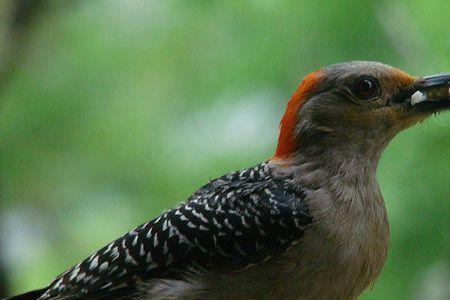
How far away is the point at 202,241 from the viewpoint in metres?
4.26

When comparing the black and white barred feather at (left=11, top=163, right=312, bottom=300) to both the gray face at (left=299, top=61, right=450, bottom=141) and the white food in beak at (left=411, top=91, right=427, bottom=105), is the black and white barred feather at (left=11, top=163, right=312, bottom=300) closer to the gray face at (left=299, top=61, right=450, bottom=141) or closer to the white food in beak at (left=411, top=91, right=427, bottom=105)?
the gray face at (left=299, top=61, right=450, bottom=141)

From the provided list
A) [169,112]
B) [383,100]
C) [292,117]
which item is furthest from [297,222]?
[169,112]

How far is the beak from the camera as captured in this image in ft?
14.4

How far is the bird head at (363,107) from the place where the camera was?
4.39 metres

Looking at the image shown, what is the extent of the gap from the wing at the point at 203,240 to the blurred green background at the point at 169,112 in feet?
3.16

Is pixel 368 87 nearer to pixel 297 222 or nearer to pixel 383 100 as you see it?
pixel 383 100

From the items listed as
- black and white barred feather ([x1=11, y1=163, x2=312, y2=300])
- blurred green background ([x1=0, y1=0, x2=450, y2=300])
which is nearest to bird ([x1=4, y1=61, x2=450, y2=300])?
black and white barred feather ([x1=11, y1=163, x2=312, y2=300])

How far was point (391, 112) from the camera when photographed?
4379 mm

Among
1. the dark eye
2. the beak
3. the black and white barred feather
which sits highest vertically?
the dark eye

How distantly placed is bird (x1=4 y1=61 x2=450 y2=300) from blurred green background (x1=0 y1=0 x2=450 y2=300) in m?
0.83

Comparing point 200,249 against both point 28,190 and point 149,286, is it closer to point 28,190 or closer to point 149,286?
point 149,286

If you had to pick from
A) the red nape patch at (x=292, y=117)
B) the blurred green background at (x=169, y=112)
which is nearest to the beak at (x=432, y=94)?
the red nape patch at (x=292, y=117)

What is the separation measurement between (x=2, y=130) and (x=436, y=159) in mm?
2766

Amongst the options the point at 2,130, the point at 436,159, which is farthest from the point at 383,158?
the point at 2,130
